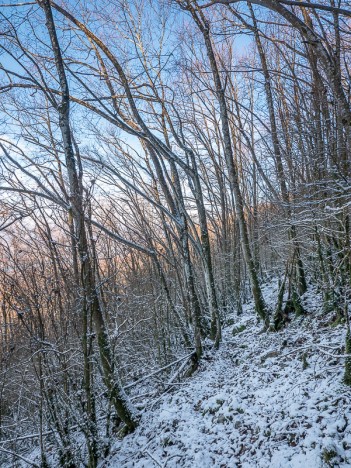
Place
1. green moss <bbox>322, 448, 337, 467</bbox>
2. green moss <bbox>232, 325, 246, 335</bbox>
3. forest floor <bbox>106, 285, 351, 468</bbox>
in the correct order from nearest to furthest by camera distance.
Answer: green moss <bbox>322, 448, 337, 467</bbox>, forest floor <bbox>106, 285, 351, 468</bbox>, green moss <bbox>232, 325, 246, 335</bbox>

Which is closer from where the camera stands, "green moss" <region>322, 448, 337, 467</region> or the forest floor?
"green moss" <region>322, 448, 337, 467</region>

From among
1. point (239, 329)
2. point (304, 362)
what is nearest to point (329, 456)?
point (304, 362)

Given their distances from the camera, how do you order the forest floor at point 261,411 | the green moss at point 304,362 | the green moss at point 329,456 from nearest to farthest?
the green moss at point 329,456, the forest floor at point 261,411, the green moss at point 304,362

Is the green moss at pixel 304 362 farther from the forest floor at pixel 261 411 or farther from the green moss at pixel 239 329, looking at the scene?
the green moss at pixel 239 329

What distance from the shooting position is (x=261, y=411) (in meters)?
4.25

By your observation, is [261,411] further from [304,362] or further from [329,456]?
[329,456]

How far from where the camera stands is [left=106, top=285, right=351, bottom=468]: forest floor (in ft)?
10.9

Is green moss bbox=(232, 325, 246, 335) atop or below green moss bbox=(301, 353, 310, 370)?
below

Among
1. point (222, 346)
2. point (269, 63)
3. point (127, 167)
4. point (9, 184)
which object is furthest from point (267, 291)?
point (9, 184)

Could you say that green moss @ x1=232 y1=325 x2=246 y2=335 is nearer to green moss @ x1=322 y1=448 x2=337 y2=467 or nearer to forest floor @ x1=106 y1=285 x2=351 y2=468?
forest floor @ x1=106 y1=285 x2=351 y2=468

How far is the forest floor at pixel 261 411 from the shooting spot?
3.32 metres

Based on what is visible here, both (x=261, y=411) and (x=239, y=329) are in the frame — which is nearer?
(x=261, y=411)

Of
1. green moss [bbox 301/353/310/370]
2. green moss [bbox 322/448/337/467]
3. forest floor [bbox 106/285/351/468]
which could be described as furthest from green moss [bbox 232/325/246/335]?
green moss [bbox 322/448/337/467]

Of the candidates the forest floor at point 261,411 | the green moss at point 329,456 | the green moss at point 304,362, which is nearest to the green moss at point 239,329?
the forest floor at point 261,411
